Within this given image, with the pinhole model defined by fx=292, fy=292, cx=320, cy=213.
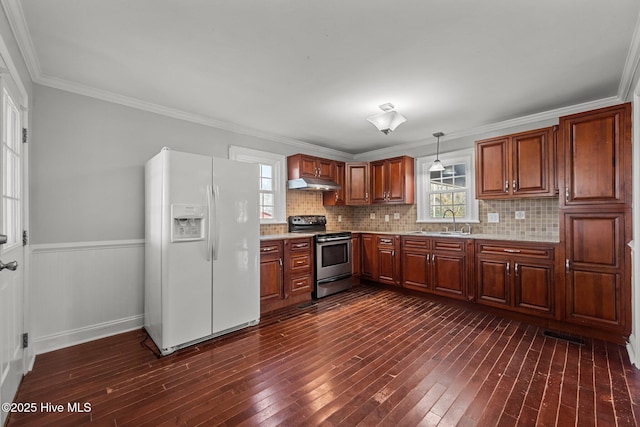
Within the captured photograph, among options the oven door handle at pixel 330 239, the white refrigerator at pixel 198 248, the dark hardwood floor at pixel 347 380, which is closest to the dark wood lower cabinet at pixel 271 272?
the white refrigerator at pixel 198 248

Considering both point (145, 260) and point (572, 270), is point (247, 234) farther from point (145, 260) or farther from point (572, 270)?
point (572, 270)

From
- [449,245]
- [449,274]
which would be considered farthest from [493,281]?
[449,245]

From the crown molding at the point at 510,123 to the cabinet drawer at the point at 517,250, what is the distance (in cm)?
162

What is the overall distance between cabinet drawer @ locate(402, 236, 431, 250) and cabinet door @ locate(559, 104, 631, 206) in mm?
1575

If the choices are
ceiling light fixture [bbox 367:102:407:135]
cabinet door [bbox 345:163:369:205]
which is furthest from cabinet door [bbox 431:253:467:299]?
ceiling light fixture [bbox 367:102:407:135]

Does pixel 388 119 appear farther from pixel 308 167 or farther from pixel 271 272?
pixel 271 272

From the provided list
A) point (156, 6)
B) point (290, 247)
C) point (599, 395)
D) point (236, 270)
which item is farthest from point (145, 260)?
point (599, 395)

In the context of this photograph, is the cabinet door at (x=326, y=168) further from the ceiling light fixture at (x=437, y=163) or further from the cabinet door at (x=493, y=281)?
the cabinet door at (x=493, y=281)

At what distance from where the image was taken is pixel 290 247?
388 centimetres

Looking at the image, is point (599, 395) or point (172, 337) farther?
point (172, 337)

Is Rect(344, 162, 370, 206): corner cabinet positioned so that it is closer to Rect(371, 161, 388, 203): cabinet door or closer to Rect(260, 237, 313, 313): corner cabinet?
Rect(371, 161, 388, 203): cabinet door

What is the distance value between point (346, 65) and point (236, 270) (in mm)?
2186

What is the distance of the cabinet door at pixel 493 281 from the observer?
3.34 meters

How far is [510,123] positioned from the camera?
381cm
